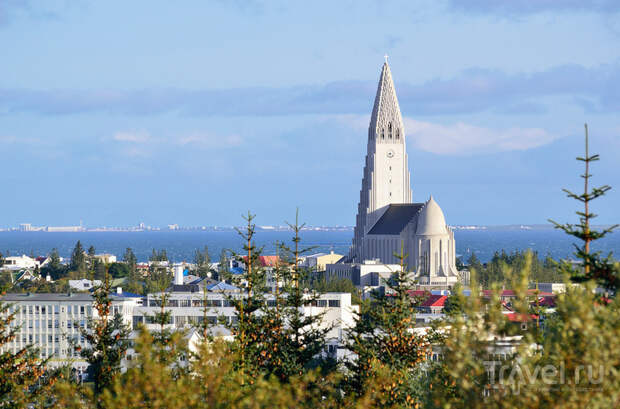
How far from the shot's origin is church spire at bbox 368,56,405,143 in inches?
7328

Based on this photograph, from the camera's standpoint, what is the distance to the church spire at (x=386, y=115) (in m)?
186

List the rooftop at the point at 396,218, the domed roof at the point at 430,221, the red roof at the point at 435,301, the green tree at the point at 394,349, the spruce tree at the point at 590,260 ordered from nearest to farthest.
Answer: the spruce tree at the point at 590,260 < the green tree at the point at 394,349 < the red roof at the point at 435,301 < the domed roof at the point at 430,221 < the rooftop at the point at 396,218

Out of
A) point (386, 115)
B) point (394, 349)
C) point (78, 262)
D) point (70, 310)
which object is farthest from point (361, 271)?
point (394, 349)

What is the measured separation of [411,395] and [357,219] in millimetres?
153578

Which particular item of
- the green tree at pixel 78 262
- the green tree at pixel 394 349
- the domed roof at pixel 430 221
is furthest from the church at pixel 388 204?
the green tree at pixel 394 349

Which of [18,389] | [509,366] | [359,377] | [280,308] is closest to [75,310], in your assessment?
[280,308]

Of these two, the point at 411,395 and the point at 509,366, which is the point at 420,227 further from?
the point at 509,366

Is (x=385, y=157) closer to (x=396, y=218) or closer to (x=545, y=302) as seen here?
(x=396, y=218)

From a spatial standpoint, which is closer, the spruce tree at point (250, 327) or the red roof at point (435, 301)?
the spruce tree at point (250, 327)

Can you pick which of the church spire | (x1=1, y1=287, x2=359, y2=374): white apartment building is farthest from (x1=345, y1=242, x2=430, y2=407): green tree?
the church spire

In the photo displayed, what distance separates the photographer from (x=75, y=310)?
330 ft

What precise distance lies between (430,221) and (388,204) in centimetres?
2282

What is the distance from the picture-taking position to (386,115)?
186875 millimetres

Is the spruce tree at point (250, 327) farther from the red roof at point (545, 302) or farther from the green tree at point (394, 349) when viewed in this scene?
Answer: the red roof at point (545, 302)
